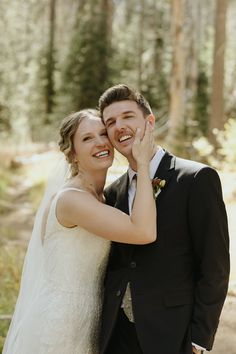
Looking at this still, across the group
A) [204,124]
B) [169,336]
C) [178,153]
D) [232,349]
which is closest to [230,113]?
[204,124]

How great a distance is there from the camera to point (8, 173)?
17391 mm

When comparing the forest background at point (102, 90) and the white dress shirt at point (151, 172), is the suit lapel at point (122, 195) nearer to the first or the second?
the white dress shirt at point (151, 172)

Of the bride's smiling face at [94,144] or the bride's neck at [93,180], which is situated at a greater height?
the bride's smiling face at [94,144]

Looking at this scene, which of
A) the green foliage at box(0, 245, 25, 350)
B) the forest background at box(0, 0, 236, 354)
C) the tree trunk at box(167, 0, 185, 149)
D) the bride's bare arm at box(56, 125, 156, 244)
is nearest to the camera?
the bride's bare arm at box(56, 125, 156, 244)

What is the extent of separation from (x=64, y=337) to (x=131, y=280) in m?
0.63

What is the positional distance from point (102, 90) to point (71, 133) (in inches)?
716

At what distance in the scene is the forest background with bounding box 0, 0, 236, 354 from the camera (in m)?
10.2

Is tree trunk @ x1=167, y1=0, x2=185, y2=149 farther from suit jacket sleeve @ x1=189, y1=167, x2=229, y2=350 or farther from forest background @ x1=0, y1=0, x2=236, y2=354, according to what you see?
suit jacket sleeve @ x1=189, y1=167, x2=229, y2=350

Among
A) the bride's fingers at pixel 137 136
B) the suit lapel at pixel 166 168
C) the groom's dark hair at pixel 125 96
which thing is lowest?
the suit lapel at pixel 166 168

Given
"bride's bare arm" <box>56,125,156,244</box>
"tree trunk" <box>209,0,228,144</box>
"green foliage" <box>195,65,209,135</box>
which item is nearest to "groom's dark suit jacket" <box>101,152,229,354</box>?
"bride's bare arm" <box>56,125,156,244</box>

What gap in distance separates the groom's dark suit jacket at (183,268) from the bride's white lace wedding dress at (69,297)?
0.37 meters

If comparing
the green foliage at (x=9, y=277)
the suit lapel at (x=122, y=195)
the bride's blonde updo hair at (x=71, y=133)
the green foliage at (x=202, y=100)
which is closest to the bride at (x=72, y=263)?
the bride's blonde updo hair at (x=71, y=133)

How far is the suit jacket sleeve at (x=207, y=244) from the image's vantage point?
2.78 m

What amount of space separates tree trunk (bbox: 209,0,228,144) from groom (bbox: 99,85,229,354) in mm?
11148
